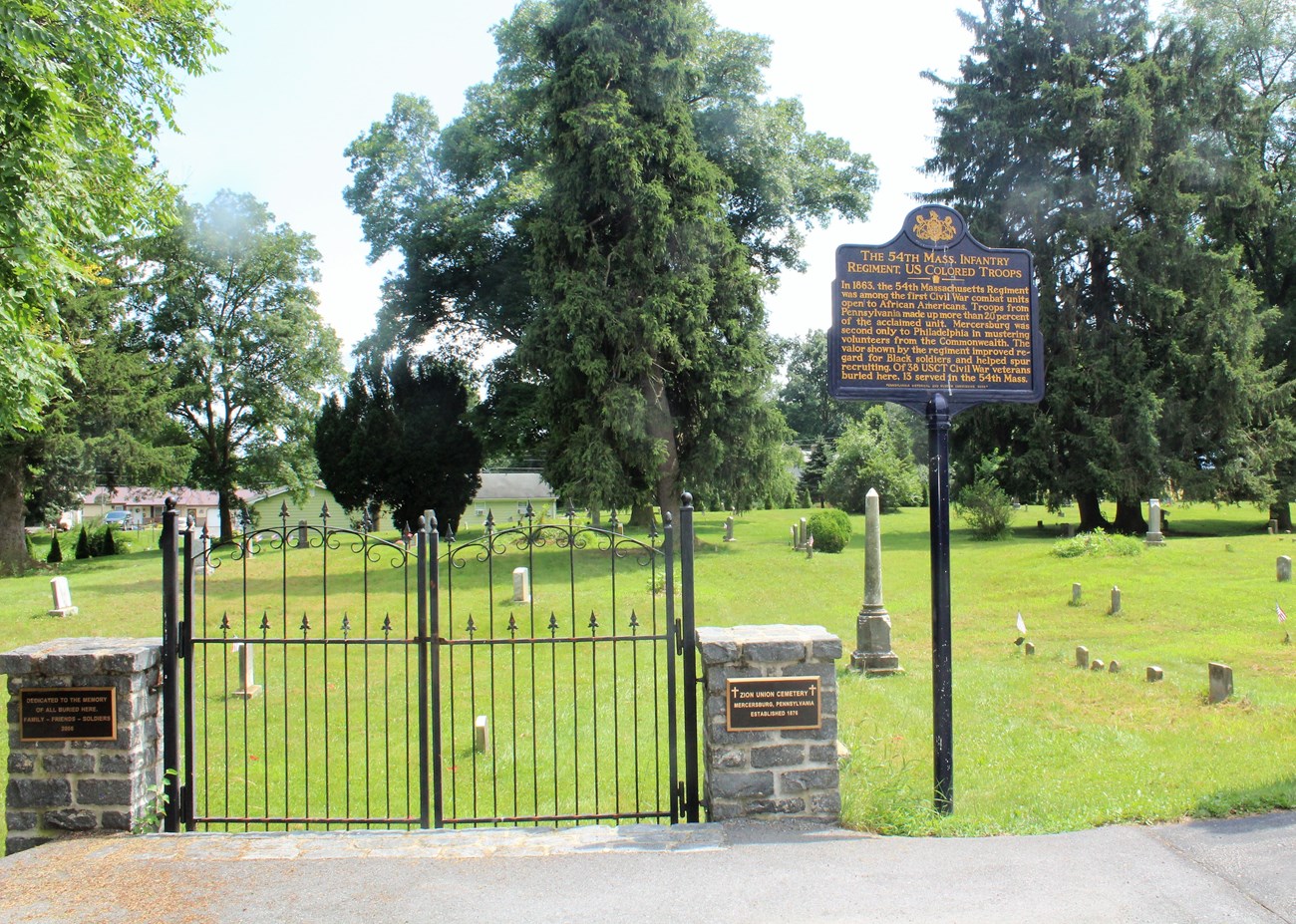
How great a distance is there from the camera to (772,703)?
216 inches

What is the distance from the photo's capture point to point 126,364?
29.2 meters

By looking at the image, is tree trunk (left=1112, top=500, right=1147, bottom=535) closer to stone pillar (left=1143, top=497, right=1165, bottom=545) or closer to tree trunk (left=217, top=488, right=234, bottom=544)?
stone pillar (left=1143, top=497, right=1165, bottom=545)

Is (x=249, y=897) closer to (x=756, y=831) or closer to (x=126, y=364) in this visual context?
(x=756, y=831)

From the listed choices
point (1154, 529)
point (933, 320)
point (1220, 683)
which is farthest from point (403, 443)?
point (933, 320)

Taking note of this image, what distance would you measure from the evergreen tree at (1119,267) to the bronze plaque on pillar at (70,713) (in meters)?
28.8

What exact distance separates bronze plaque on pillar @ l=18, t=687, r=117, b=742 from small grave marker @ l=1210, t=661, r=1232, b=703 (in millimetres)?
8796

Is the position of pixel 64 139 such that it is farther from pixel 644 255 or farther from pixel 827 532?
pixel 827 532

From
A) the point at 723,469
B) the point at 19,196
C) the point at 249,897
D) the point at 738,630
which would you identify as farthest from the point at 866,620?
the point at 723,469

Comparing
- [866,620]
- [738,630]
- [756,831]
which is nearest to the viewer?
[756,831]

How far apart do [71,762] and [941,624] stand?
511 centimetres

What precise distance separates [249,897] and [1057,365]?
30217 millimetres

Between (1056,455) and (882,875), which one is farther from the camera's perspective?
(1056,455)

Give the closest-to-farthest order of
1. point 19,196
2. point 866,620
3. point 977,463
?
1. point 19,196
2. point 866,620
3. point 977,463

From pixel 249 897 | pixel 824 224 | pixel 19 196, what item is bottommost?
pixel 249 897
